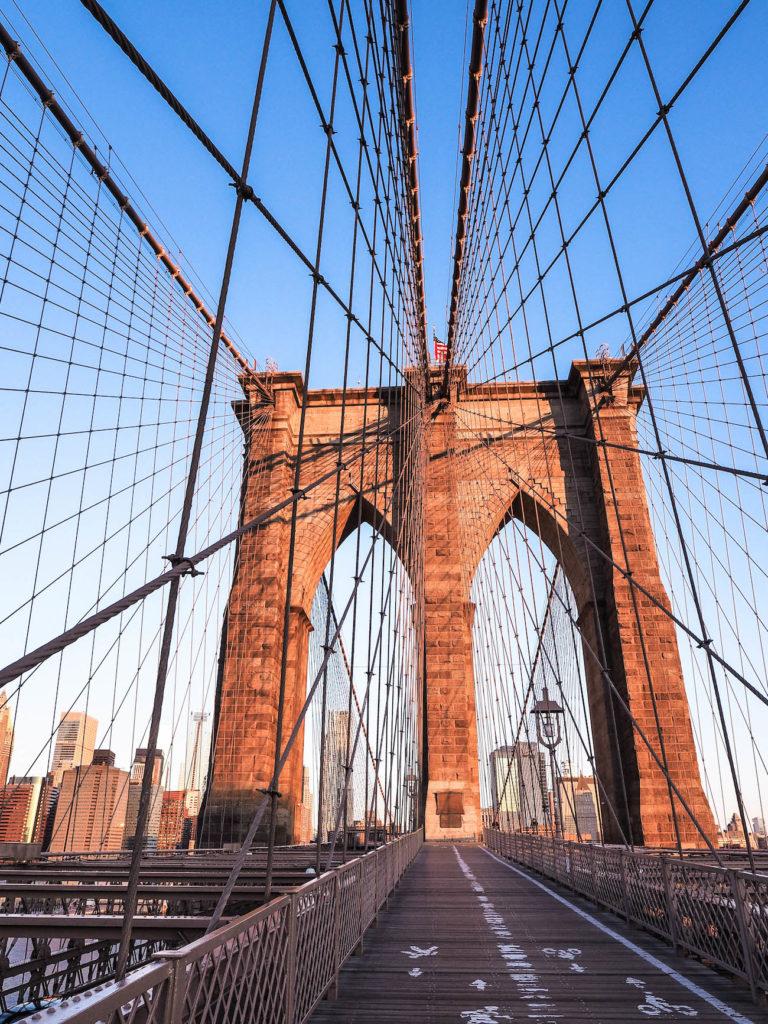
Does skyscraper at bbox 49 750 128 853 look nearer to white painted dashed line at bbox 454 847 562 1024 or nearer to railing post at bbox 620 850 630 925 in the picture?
white painted dashed line at bbox 454 847 562 1024

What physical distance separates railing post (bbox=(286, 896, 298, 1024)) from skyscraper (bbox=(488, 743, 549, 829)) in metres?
8.17

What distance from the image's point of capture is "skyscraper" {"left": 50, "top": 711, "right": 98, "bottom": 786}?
8.18m

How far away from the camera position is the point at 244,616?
14.3 m

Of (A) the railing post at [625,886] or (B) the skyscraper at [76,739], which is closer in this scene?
(A) the railing post at [625,886]

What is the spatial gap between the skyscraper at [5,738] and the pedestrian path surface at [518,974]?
12.8ft

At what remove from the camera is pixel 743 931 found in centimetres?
309

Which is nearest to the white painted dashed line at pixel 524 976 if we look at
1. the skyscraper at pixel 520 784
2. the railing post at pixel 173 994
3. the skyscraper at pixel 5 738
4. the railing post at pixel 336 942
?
the railing post at pixel 336 942

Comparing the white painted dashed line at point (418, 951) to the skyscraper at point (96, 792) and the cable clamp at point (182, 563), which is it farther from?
the skyscraper at point (96, 792)

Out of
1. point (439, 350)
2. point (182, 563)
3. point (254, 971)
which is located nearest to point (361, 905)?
point (254, 971)

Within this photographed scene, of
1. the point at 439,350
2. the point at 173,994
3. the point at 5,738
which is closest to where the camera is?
the point at 173,994

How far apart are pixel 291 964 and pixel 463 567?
45.4ft

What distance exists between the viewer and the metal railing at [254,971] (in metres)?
1.25

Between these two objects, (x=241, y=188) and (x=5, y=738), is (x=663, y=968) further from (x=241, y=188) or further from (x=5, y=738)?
(x=5, y=738)

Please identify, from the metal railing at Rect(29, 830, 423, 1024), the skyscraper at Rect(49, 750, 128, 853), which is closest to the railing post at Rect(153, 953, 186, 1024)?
the metal railing at Rect(29, 830, 423, 1024)
